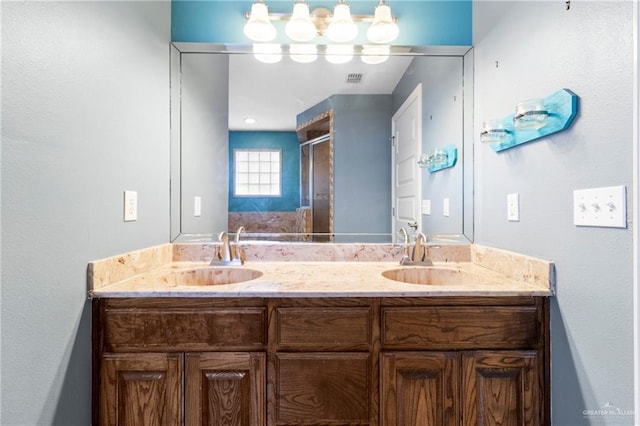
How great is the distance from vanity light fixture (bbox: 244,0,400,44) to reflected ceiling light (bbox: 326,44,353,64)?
1.5 inches

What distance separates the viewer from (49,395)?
93 cm

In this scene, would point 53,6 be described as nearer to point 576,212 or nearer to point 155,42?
point 155,42

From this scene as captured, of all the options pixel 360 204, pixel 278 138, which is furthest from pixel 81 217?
pixel 360 204

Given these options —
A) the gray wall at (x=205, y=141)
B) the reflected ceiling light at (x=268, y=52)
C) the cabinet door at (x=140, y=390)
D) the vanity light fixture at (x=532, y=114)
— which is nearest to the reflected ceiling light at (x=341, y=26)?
the reflected ceiling light at (x=268, y=52)

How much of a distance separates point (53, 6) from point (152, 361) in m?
1.18

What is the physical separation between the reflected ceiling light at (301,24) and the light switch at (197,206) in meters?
1.02

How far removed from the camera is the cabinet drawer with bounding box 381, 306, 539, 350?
3.71ft

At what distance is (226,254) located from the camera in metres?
1.61

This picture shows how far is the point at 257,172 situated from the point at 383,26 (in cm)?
103

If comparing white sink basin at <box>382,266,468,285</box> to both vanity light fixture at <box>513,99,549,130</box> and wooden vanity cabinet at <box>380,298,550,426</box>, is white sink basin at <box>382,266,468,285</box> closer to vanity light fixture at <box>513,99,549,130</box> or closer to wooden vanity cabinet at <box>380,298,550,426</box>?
wooden vanity cabinet at <box>380,298,550,426</box>

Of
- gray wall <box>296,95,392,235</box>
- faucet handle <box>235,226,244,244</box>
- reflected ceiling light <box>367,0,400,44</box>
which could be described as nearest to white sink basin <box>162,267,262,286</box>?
faucet handle <box>235,226,244,244</box>

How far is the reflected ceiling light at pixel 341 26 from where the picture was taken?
161 centimetres

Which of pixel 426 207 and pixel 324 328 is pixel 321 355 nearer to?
pixel 324 328

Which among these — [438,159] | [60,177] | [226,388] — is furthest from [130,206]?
[438,159]
